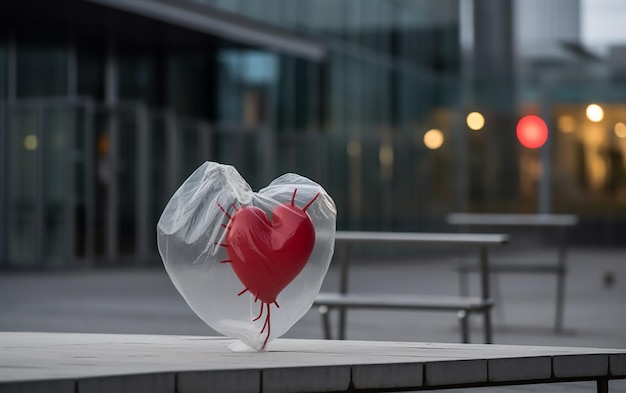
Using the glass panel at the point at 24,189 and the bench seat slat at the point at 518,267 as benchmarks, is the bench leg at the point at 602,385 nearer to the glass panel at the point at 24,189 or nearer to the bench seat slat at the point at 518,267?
the bench seat slat at the point at 518,267

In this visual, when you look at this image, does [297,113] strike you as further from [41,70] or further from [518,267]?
[518,267]

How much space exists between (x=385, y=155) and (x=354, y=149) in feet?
5.07

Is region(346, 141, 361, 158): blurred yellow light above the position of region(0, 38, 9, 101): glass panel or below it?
below

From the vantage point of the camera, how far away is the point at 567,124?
116 ft

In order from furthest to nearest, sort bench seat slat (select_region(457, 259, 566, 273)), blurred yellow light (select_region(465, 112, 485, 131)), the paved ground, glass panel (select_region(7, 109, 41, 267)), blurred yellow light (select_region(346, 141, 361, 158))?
blurred yellow light (select_region(465, 112, 485, 131)) < blurred yellow light (select_region(346, 141, 361, 158)) < glass panel (select_region(7, 109, 41, 267)) < bench seat slat (select_region(457, 259, 566, 273)) < the paved ground

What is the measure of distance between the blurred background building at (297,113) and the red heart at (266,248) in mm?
13714

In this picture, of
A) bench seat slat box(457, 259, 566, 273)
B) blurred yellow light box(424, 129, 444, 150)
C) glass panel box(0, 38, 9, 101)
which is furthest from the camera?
blurred yellow light box(424, 129, 444, 150)

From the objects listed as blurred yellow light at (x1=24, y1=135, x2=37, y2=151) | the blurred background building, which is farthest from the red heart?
blurred yellow light at (x1=24, y1=135, x2=37, y2=151)

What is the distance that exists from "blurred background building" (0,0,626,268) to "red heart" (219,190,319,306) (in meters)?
13.7

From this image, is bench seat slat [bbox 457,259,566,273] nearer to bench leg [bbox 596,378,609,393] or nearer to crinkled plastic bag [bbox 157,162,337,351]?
bench leg [bbox 596,378,609,393]

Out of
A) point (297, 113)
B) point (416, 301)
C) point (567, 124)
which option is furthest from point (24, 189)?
point (567, 124)

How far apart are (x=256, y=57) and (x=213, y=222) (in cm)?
2092

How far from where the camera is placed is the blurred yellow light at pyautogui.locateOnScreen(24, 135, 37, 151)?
66.0 ft

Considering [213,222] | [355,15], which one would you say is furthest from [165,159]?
[213,222]
